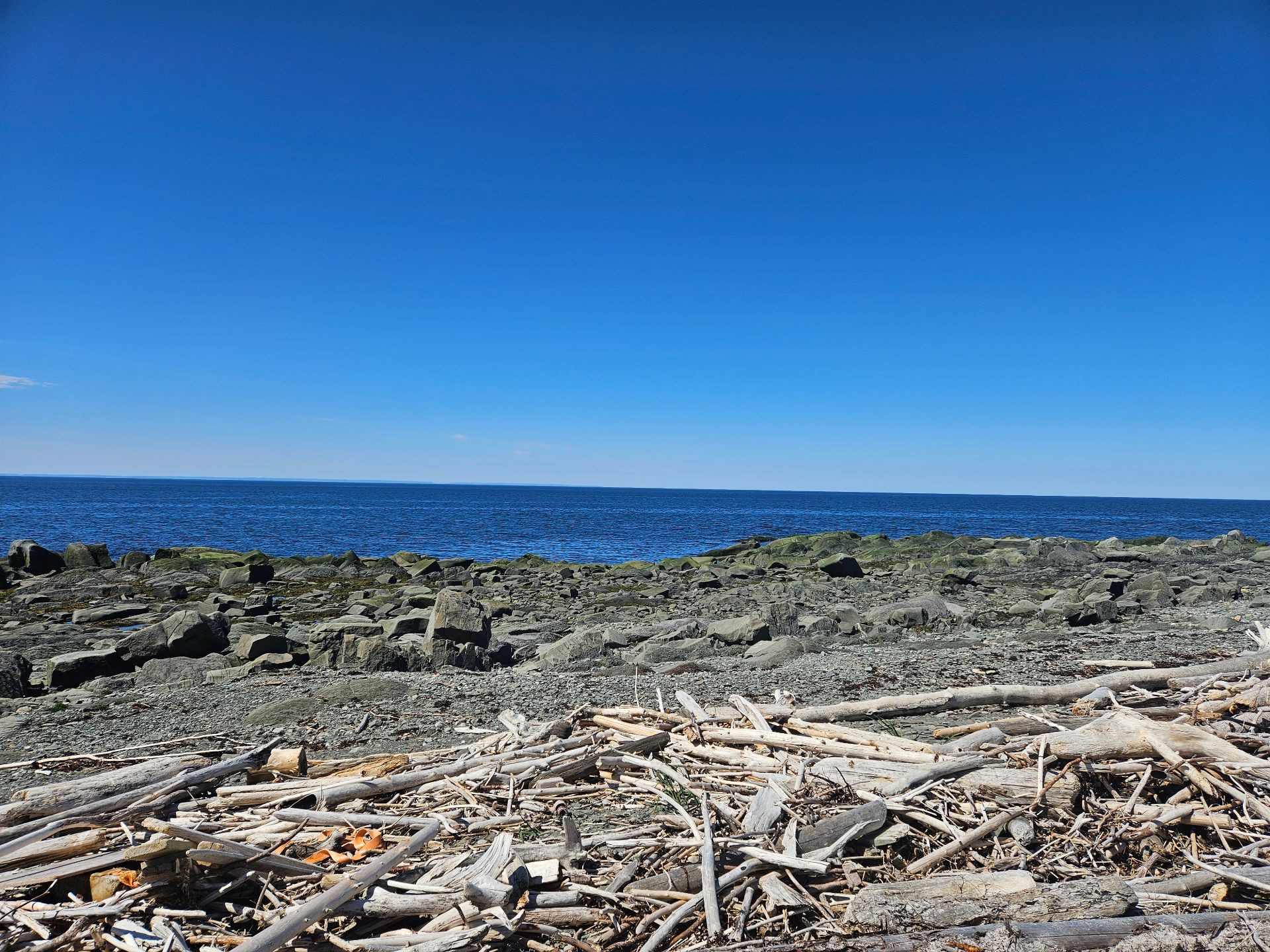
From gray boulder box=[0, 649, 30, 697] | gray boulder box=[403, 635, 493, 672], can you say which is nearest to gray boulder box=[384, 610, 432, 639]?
gray boulder box=[403, 635, 493, 672]

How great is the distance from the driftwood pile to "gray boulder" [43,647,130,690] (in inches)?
332

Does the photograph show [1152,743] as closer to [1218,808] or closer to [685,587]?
[1218,808]

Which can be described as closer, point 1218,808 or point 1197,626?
point 1218,808

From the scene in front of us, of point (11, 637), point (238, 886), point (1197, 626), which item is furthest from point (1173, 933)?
point (11, 637)

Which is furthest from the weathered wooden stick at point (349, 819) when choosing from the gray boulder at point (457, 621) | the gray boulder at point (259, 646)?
the gray boulder at point (259, 646)

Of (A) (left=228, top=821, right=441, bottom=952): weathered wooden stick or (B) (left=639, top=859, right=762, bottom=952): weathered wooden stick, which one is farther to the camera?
(B) (left=639, top=859, right=762, bottom=952): weathered wooden stick

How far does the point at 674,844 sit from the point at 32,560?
3661 cm

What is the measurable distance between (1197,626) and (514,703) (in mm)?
13705

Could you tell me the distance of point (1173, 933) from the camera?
362 cm

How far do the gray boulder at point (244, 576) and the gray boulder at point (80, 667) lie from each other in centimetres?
1506

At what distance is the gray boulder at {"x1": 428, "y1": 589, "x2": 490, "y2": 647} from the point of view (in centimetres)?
1440

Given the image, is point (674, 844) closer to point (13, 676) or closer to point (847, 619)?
point (13, 676)

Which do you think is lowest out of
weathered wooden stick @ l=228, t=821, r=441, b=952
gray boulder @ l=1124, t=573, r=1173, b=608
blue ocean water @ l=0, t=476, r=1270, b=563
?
blue ocean water @ l=0, t=476, r=1270, b=563

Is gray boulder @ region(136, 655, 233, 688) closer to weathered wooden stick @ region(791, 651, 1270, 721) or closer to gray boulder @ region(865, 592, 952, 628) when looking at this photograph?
weathered wooden stick @ region(791, 651, 1270, 721)
